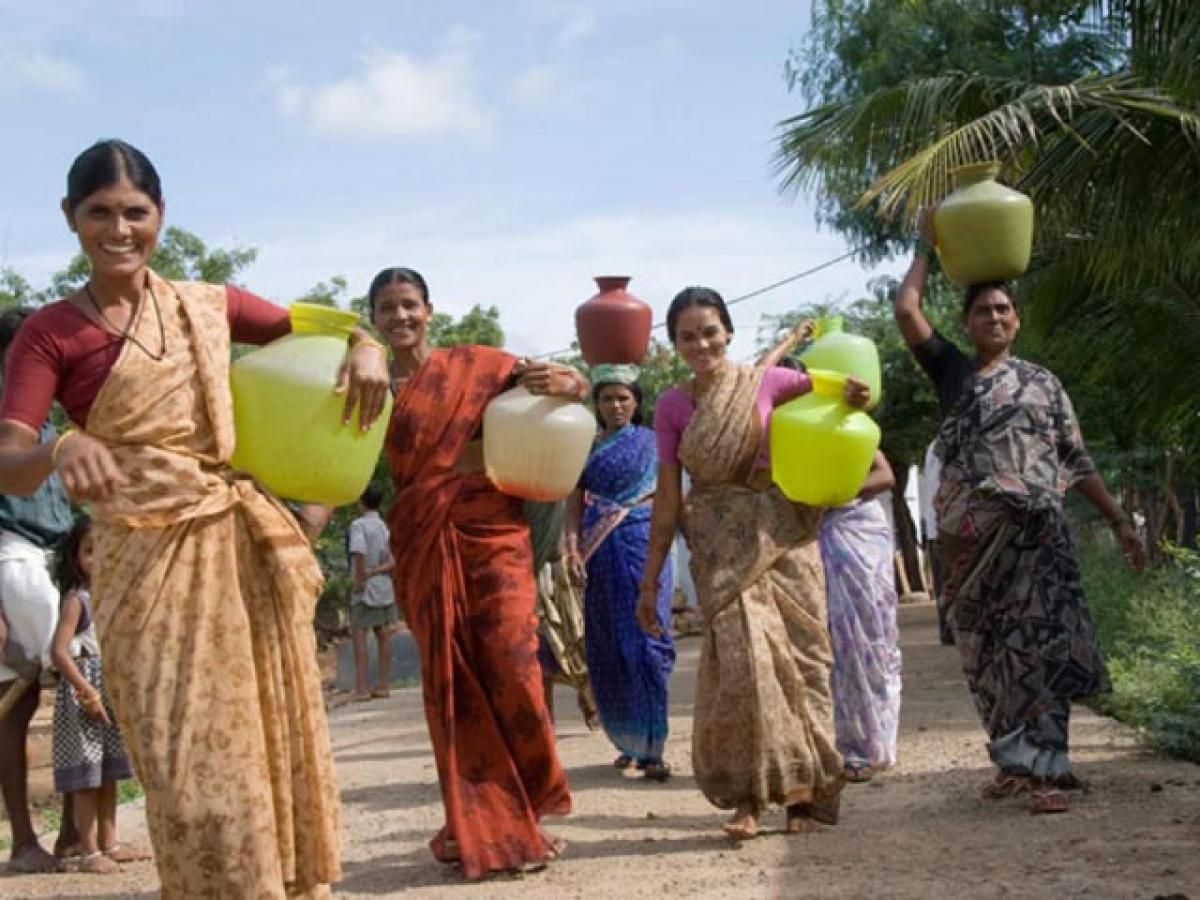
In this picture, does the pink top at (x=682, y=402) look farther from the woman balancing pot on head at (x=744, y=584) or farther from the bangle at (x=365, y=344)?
the bangle at (x=365, y=344)

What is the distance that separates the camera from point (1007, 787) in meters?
5.88

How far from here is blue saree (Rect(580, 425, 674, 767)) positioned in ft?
23.9

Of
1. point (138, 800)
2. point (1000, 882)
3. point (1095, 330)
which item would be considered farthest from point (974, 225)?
point (1095, 330)

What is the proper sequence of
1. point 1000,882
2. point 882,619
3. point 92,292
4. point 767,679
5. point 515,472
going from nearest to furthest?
point 92,292 → point 1000,882 → point 515,472 → point 767,679 → point 882,619

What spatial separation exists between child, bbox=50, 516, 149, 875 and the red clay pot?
206 centimetres

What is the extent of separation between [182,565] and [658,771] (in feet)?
13.0

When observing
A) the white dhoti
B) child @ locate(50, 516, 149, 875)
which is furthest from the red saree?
the white dhoti

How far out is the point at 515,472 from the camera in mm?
5047

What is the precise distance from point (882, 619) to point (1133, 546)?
1.21 meters

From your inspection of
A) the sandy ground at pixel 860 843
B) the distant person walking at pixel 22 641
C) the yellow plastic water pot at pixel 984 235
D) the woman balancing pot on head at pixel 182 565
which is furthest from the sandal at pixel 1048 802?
the distant person walking at pixel 22 641

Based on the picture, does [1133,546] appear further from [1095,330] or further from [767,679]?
[1095,330]

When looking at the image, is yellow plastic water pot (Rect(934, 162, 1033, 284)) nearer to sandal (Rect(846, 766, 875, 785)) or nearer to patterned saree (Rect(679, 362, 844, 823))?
patterned saree (Rect(679, 362, 844, 823))

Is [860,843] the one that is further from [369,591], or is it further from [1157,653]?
[369,591]

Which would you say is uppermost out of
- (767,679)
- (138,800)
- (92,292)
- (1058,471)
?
(92,292)
